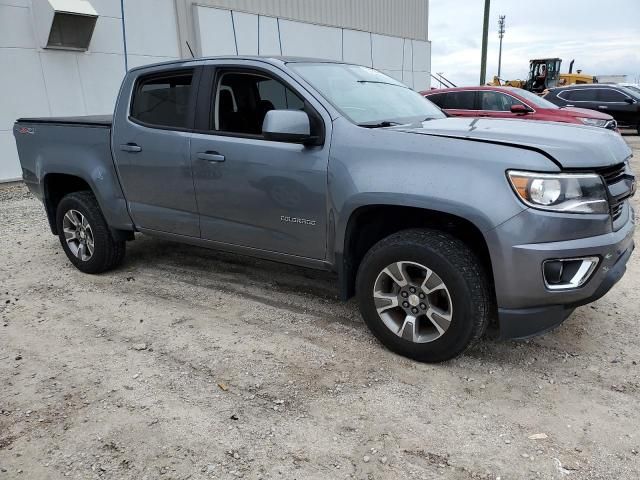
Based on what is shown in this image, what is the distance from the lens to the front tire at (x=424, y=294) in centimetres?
285

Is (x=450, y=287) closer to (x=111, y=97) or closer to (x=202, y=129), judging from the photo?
(x=202, y=129)

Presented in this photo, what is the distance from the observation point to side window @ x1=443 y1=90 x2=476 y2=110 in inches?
418

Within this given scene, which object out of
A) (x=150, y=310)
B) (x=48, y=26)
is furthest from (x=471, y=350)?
(x=48, y=26)

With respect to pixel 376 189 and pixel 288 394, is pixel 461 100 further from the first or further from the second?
pixel 288 394

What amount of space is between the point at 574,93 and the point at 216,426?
1665 cm

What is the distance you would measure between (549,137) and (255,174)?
5.93 ft

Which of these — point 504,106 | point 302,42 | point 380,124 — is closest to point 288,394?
point 380,124

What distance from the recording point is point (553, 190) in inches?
104

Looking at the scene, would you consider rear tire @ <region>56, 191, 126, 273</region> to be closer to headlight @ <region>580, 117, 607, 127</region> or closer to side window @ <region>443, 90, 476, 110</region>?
side window @ <region>443, 90, 476, 110</region>

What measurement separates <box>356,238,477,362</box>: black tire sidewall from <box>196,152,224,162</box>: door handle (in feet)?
4.28

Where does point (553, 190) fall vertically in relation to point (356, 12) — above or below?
below

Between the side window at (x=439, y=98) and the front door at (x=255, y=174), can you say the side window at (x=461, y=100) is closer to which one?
the side window at (x=439, y=98)

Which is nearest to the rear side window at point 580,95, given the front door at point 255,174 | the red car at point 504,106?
the red car at point 504,106

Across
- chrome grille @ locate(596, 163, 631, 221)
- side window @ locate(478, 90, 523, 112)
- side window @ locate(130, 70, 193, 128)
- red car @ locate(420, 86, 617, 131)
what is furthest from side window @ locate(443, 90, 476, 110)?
chrome grille @ locate(596, 163, 631, 221)
